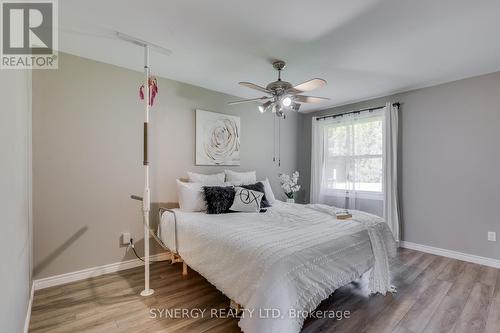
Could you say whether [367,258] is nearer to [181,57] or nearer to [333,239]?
[333,239]

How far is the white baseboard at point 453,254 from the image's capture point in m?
3.03

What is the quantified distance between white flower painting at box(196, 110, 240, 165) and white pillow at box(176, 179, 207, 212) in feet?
2.16

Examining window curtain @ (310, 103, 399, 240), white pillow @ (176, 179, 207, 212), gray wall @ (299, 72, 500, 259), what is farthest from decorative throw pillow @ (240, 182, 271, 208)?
gray wall @ (299, 72, 500, 259)

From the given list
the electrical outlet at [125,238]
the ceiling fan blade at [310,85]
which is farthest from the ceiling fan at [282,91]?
the electrical outlet at [125,238]

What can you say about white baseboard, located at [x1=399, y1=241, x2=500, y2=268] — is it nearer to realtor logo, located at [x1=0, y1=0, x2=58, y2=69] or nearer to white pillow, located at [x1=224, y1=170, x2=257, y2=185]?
white pillow, located at [x1=224, y1=170, x2=257, y2=185]

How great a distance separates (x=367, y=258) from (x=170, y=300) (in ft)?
6.15

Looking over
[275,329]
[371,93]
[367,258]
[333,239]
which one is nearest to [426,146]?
[371,93]

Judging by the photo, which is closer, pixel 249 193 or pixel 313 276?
pixel 313 276

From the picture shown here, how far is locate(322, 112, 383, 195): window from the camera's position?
4.08 meters

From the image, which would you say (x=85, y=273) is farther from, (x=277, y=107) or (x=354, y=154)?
(x=354, y=154)

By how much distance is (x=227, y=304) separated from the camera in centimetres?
214

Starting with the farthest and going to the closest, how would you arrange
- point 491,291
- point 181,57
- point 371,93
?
point 371,93
point 181,57
point 491,291

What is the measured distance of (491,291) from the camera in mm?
2387

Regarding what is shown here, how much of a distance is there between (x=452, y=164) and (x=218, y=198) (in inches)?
131
